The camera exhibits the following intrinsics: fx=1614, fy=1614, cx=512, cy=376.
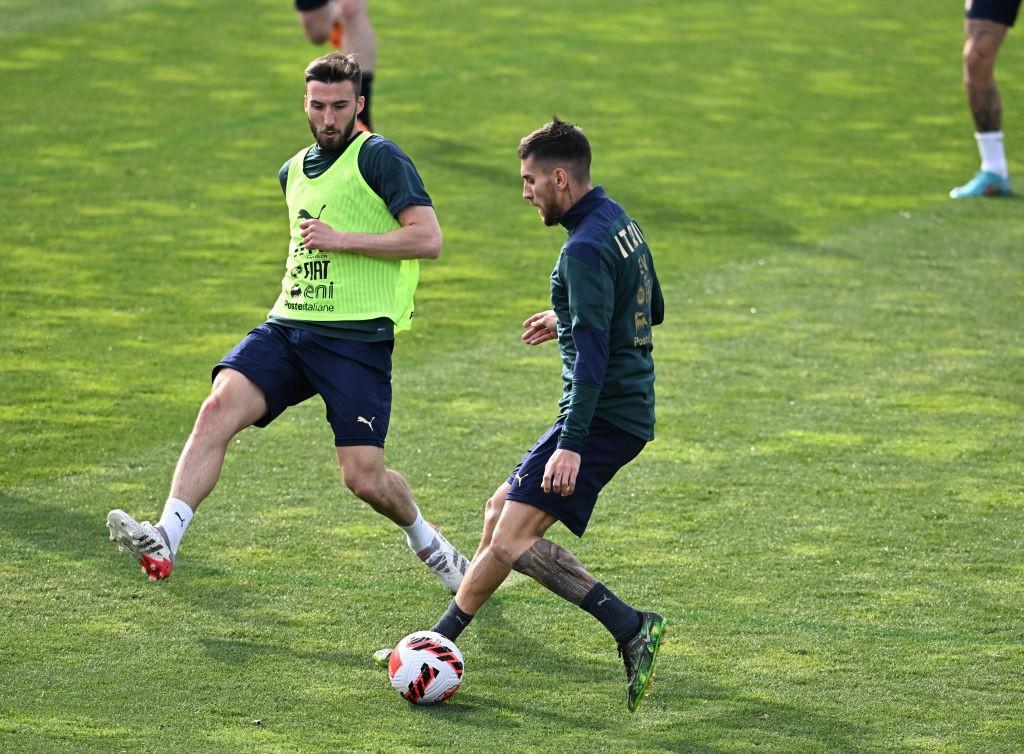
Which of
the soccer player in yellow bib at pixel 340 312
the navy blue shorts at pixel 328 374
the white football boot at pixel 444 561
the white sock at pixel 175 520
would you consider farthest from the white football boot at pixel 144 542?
the white football boot at pixel 444 561

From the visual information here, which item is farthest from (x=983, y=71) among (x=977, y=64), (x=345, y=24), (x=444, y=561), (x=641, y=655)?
(x=641, y=655)

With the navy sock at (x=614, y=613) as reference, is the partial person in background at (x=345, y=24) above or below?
above

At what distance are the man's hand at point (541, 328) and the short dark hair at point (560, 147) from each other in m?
0.63

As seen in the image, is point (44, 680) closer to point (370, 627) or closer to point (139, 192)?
point (370, 627)

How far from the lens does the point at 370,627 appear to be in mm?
6273

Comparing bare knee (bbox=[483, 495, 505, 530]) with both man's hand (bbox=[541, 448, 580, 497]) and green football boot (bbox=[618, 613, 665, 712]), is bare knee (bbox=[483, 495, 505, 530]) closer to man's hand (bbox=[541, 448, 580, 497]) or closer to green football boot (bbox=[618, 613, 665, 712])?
man's hand (bbox=[541, 448, 580, 497])

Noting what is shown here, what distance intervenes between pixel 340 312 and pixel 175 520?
1.03 m

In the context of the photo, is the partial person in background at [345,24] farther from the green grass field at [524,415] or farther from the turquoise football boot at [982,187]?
the turquoise football boot at [982,187]

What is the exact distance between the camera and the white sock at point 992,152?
545 inches

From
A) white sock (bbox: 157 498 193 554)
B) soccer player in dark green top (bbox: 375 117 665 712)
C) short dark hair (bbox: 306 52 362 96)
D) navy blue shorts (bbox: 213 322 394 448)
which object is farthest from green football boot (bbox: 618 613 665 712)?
Answer: short dark hair (bbox: 306 52 362 96)

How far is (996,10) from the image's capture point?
13562mm

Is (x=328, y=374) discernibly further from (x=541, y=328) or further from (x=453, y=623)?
(x=453, y=623)

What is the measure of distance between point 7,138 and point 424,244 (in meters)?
9.60

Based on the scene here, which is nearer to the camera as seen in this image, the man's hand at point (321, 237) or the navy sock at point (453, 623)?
the navy sock at point (453, 623)
